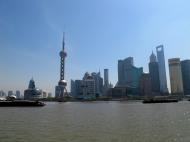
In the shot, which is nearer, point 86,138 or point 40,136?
point 86,138

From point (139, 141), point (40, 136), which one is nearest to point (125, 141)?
point (139, 141)

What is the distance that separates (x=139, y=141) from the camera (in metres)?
39.1

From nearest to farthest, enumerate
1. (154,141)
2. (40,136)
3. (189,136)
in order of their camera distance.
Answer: (154,141) → (189,136) → (40,136)

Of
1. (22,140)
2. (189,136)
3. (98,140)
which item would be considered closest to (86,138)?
(98,140)

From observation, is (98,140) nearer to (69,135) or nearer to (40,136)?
(69,135)

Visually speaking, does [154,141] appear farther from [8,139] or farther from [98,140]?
[8,139]

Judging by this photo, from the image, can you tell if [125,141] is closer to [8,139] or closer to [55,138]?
[55,138]

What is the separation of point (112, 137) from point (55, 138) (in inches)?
371

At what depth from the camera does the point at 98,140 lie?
1582 inches

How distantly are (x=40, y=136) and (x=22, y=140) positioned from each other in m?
4.15

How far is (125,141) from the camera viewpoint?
3916 centimetres

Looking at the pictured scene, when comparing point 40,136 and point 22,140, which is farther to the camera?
point 40,136

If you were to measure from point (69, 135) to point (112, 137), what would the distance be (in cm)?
777

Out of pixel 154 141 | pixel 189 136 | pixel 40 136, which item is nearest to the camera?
pixel 154 141
